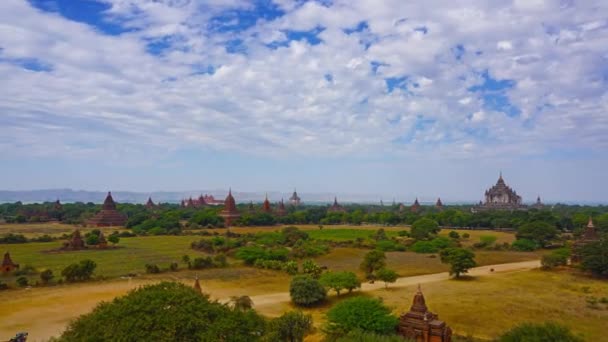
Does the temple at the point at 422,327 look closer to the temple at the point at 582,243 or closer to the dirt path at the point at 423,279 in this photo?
the dirt path at the point at 423,279

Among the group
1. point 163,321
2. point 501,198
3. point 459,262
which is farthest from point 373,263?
point 501,198

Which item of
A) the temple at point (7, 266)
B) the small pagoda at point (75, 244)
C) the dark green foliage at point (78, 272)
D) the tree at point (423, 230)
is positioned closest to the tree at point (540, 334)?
the dark green foliage at point (78, 272)

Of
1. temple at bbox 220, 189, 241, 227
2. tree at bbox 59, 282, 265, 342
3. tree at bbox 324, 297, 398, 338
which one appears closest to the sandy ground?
tree at bbox 324, 297, 398, 338

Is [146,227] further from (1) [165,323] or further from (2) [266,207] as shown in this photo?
(1) [165,323]

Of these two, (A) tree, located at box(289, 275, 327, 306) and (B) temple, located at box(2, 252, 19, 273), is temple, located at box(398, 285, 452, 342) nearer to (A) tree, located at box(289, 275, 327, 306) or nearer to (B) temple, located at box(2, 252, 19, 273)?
(A) tree, located at box(289, 275, 327, 306)

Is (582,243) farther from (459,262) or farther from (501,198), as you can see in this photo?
(501,198)

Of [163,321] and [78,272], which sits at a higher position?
[163,321]

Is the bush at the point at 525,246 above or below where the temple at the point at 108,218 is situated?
below

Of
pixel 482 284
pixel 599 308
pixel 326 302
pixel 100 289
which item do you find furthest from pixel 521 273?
pixel 100 289
